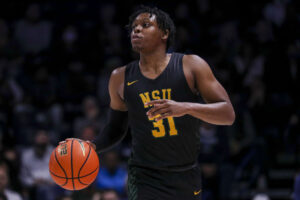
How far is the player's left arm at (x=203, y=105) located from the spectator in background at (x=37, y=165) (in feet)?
16.3

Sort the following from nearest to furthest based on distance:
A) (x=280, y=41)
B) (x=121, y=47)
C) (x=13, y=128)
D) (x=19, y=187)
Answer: (x=19, y=187) → (x=13, y=128) → (x=280, y=41) → (x=121, y=47)

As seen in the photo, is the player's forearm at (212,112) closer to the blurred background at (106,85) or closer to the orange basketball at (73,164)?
the orange basketball at (73,164)

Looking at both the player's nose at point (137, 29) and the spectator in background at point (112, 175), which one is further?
the spectator in background at point (112, 175)

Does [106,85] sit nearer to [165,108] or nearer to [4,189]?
[4,189]

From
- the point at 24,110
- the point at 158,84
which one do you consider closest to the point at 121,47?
the point at 24,110

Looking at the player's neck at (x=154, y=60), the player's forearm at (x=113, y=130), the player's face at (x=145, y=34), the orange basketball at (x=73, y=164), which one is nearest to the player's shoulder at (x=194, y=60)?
the player's neck at (x=154, y=60)

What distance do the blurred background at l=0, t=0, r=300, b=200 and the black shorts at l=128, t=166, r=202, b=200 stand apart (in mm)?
3667

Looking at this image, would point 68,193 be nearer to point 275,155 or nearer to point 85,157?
point 275,155

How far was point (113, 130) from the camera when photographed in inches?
178

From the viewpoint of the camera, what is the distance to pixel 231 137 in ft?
30.9

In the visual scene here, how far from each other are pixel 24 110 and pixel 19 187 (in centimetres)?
173

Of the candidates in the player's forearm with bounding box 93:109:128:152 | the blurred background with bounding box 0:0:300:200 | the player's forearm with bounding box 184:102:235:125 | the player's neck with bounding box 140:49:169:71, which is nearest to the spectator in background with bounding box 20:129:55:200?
the blurred background with bounding box 0:0:300:200

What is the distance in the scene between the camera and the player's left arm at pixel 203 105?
11.5ft

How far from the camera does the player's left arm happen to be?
351cm
